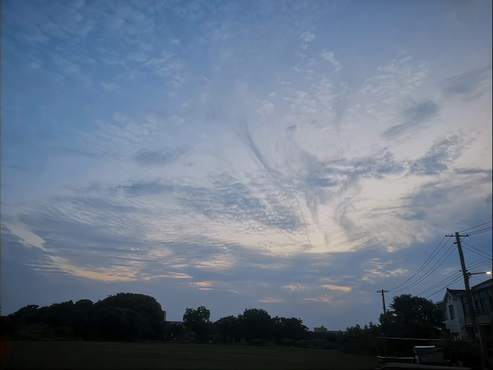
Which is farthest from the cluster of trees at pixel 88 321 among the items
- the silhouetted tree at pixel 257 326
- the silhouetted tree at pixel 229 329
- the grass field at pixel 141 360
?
the grass field at pixel 141 360

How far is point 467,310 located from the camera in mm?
44000

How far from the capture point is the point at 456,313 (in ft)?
153

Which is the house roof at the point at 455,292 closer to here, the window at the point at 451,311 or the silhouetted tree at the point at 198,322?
the window at the point at 451,311

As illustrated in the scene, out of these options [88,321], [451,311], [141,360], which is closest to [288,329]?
[451,311]

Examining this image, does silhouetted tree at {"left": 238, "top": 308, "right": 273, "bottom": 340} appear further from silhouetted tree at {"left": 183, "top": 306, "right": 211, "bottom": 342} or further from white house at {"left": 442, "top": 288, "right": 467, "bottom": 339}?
white house at {"left": 442, "top": 288, "right": 467, "bottom": 339}

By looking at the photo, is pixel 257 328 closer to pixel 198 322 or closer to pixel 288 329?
pixel 288 329

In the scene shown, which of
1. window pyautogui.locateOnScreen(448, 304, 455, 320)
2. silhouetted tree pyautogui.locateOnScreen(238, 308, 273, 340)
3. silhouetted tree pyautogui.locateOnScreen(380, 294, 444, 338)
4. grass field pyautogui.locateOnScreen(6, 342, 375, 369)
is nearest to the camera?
grass field pyautogui.locateOnScreen(6, 342, 375, 369)

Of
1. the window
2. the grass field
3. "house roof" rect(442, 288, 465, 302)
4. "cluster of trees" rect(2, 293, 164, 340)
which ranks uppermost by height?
→ "house roof" rect(442, 288, 465, 302)

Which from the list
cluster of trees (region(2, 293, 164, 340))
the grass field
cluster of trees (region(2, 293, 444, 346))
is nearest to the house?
cluster of trees (region(2, 293, 444, 346))

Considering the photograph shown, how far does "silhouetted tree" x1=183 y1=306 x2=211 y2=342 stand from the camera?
8486 centimetres

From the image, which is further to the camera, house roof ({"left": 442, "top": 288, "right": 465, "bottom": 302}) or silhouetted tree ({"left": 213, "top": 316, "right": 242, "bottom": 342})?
silhouetted tree ({"left": 213, "top": 316, "right": 242, "bottom": 342})

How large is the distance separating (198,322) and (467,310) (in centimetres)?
5852

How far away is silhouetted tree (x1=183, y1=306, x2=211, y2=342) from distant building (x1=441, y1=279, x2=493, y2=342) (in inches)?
2016

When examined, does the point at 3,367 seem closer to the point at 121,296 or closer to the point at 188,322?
the point at 121,296
